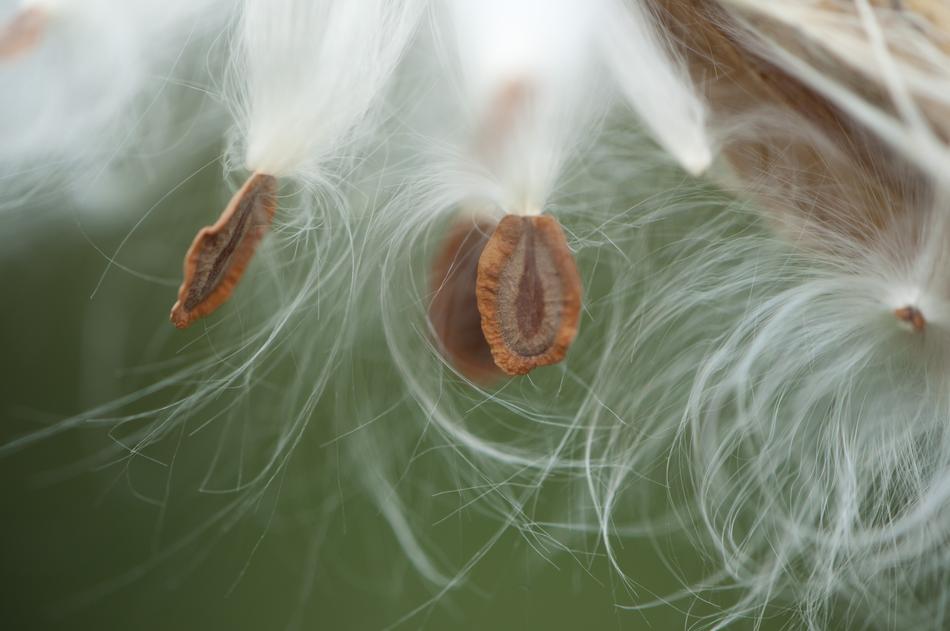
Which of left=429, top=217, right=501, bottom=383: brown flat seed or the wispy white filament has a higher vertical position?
the wispy white filament

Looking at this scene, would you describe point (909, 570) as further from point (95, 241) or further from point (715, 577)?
point (95, 241)

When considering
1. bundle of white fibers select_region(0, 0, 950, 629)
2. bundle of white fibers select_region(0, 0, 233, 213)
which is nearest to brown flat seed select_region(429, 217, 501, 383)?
bundle of white fibers select_region(0, 0, 950, 629)

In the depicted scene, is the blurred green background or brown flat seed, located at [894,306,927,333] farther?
the blurred green background

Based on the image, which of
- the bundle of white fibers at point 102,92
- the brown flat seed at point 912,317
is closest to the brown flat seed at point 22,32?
the bundle of white fibers at point 102,92

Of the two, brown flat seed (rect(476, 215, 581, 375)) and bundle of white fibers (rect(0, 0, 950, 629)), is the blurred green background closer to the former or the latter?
bundle of white fibers (rect(0, 0, 950, 629))

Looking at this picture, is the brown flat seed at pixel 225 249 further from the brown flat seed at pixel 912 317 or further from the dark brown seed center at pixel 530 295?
the brown flat seed at pixel 912 317

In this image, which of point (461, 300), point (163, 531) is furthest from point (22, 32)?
point (163, 531)

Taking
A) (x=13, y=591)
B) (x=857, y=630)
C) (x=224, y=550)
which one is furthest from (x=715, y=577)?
(x=13, y=591)
